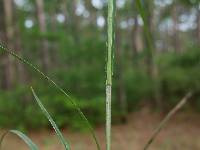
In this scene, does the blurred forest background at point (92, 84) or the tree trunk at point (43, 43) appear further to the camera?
the tree trunk at point (43, 43)

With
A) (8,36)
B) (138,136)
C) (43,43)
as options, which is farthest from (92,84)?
(43,43)

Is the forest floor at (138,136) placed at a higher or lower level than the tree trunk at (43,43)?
lower

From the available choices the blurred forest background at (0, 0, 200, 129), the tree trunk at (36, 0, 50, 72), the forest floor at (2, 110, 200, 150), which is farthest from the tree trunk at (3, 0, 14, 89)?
the forest floor at (2, 110, 200, 150)

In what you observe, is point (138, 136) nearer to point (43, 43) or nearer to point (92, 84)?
point (92, 84)

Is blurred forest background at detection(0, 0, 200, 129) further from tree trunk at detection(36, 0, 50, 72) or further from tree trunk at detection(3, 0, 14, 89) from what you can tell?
tree trunk at detection(36, 0, 50, 72)

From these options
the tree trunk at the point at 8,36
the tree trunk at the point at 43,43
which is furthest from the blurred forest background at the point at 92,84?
the tree trunk at the point at 43,43

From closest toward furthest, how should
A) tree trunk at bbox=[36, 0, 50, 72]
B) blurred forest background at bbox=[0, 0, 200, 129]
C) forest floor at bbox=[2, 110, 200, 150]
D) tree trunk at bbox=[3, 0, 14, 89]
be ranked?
forest floor at bbox=[2, 110, 200, 150], blurred forest background at bbox=[0, 0, 200, 129], tree trunk at bbox=[3, 0, 14, 89], tree trunk at bbox=[36, 0, 50, 72]

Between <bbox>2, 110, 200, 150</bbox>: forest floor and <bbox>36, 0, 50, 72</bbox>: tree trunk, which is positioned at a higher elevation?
<bbox>36, 0, 50, 72</bbox>: tree trunk

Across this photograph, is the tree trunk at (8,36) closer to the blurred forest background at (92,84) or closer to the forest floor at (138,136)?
the blurred forest background at (92,84)

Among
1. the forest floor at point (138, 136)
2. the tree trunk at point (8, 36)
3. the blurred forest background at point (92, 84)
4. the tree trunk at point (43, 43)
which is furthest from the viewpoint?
the tree trunk at point (43, 43)
